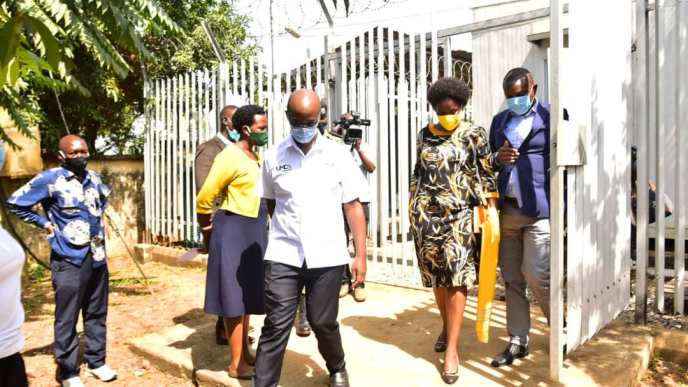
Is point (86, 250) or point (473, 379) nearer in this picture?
point (473, 379)

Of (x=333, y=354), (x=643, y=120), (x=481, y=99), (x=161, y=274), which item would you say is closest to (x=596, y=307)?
(x=643, y=120)

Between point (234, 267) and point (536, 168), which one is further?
point (234, 267)

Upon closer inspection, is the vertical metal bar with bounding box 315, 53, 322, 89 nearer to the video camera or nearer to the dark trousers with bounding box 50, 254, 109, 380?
the video camera

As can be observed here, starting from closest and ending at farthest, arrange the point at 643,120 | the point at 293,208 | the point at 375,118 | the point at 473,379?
the point at 293,208, the point at 473,379, the point at 643,120, the point at 375,118

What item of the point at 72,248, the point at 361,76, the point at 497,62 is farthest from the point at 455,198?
the point at 497,62

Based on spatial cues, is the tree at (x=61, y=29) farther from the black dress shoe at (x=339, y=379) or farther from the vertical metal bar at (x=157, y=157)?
the vertical metal bar at (x=157, y=157)

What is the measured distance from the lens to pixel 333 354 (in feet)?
10.1

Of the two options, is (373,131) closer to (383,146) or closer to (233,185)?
(383,146)

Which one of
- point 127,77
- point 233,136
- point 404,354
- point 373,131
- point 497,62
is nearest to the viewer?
point 404,354

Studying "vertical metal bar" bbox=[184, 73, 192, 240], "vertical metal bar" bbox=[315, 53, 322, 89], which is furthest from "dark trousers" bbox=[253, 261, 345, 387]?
"vertical metal bar" bbox=[184, 73, 192, 240]

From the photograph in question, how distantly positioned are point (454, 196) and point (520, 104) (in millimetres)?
657

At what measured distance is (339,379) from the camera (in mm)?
3107

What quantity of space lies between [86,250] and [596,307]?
343cm

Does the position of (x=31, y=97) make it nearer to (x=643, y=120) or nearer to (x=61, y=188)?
(x=61, y=188)
